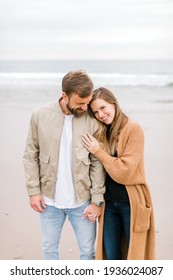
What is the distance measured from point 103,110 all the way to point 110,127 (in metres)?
0.10

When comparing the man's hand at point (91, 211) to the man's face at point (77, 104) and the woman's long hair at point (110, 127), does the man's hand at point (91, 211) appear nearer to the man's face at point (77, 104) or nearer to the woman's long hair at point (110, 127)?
the woman's long hair at point (110, 127)

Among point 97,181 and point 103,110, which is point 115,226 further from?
point 103,110

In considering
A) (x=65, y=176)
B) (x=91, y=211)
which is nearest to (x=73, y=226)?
(x=91, y=211)

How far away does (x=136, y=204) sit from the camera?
1.73m

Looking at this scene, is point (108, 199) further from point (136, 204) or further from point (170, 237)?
point (170, 237)

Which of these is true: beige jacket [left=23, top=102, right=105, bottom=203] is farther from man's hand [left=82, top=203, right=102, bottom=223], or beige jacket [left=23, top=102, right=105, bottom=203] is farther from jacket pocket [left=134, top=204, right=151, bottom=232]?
jacket pocket [left=134, top=204, right=151, bottom=232]

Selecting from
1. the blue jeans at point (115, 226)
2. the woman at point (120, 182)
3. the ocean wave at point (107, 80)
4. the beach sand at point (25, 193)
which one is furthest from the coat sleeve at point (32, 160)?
the ocean wave at point (107, 80)

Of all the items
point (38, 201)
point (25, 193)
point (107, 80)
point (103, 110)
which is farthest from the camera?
point (107, 80)

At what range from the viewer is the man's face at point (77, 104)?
161 centimetres

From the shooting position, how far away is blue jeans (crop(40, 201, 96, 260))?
1.81 m

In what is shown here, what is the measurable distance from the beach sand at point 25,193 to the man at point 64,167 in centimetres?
66

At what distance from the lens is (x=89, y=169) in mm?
1779
